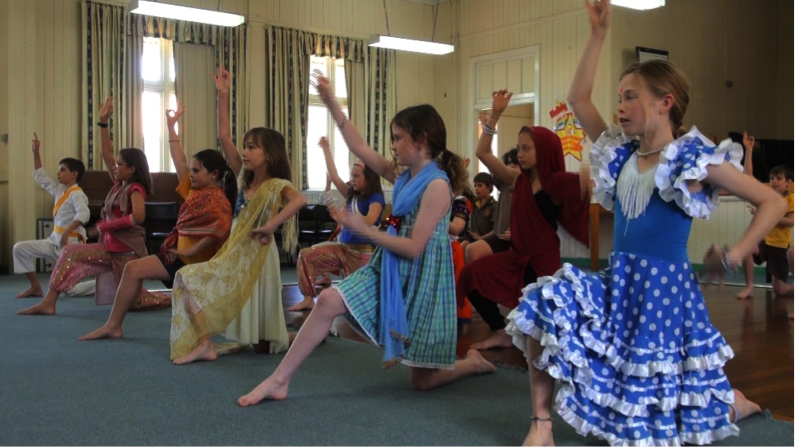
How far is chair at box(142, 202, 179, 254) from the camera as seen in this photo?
8914 mm

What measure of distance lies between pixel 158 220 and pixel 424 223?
7.12m

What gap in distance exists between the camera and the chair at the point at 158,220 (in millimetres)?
Answer: 8914

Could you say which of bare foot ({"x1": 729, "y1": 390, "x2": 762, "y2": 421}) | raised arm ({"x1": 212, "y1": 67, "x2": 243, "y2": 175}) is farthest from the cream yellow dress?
bare foot ({"x1": 729, "y1": 390, "x2": 762, "y2": 421})

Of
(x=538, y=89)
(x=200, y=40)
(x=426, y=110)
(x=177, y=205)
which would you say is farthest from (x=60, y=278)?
(x=538, y=89)

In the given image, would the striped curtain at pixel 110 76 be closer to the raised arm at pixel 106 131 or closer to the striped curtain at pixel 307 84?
the striped curtain at pixel 307 84

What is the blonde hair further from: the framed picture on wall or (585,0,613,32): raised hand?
the framed picture on wall

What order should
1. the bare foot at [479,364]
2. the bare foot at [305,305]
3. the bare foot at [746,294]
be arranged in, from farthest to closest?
1. the bare foot at [746,294]
2. the bare foot at [305,305]
3. the bare foot at [479,364]

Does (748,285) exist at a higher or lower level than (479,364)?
lower

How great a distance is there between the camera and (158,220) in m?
9.22

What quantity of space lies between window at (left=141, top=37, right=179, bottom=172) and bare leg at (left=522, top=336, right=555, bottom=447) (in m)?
8.71

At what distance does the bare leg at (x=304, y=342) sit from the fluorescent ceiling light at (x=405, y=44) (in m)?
7.68

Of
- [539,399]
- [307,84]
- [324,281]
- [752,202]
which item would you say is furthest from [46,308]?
[307,84]

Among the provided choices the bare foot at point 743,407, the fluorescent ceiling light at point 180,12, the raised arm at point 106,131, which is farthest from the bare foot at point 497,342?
the fluorescent ceiling light at point 180,12

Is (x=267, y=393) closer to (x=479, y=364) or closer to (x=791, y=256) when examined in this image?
(x=479, y=364)
